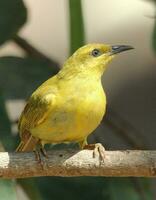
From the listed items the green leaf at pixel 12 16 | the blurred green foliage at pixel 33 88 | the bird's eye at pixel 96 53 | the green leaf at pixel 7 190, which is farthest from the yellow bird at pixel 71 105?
the green leaf at pixel 12 16

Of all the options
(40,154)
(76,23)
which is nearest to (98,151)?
(40,154)

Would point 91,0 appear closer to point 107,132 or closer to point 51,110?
point 107,132

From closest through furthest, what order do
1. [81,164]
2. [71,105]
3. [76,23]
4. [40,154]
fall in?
[81,164] < [40,154] < [71,105] < [76,23]

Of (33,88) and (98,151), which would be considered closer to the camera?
(98,151)

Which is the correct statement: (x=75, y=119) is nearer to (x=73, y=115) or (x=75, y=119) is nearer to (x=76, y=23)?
(x=73, y=115)

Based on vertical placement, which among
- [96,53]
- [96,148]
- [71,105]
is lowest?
[96,148]

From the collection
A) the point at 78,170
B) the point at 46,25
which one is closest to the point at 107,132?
the point at 46,25

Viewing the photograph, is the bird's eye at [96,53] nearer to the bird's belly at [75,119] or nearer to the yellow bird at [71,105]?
the yellow bird at [71,105]
